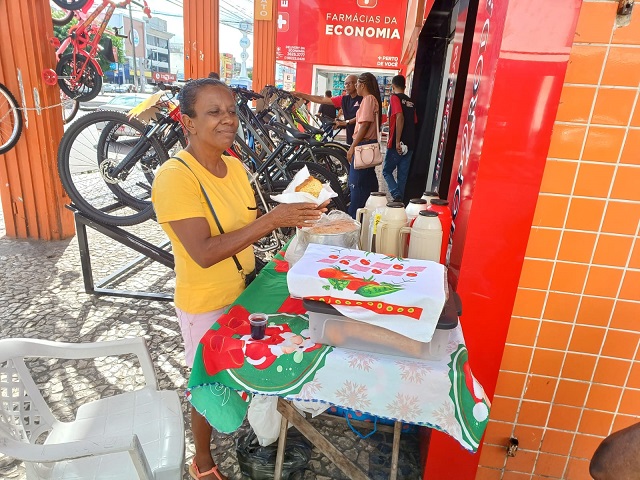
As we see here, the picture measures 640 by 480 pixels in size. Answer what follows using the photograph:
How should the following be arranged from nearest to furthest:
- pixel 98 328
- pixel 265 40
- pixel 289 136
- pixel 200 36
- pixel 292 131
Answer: pixel 98 328, pixel 289 136, pixel 292 131, pixel 200 36, pixel 265 40

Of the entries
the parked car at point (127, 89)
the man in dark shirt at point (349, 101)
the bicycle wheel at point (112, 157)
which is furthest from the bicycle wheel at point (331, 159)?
the parked car at point (127, 89)

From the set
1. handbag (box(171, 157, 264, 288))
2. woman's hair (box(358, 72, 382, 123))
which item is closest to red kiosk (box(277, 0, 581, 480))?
handbag (box(171, 157, 264, 288))

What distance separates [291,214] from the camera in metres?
1.65

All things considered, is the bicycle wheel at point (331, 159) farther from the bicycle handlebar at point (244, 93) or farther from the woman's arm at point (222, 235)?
the woman's arm at point (222, 235)

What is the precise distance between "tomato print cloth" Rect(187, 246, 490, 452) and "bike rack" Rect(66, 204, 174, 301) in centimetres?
229

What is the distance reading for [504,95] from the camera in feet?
5.12

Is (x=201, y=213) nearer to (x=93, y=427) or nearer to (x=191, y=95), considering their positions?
(x=191, y=95)

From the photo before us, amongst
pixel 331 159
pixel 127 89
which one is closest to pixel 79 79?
pixel 331 159

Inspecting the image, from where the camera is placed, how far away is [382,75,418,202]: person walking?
18.2 feet

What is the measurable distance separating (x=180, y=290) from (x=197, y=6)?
23.5 feet

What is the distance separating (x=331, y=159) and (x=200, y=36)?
3367mm

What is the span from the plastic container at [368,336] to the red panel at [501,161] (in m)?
0.50

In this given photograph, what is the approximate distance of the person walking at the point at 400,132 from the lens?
5559mm

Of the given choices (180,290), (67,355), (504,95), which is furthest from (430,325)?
(67,355)
